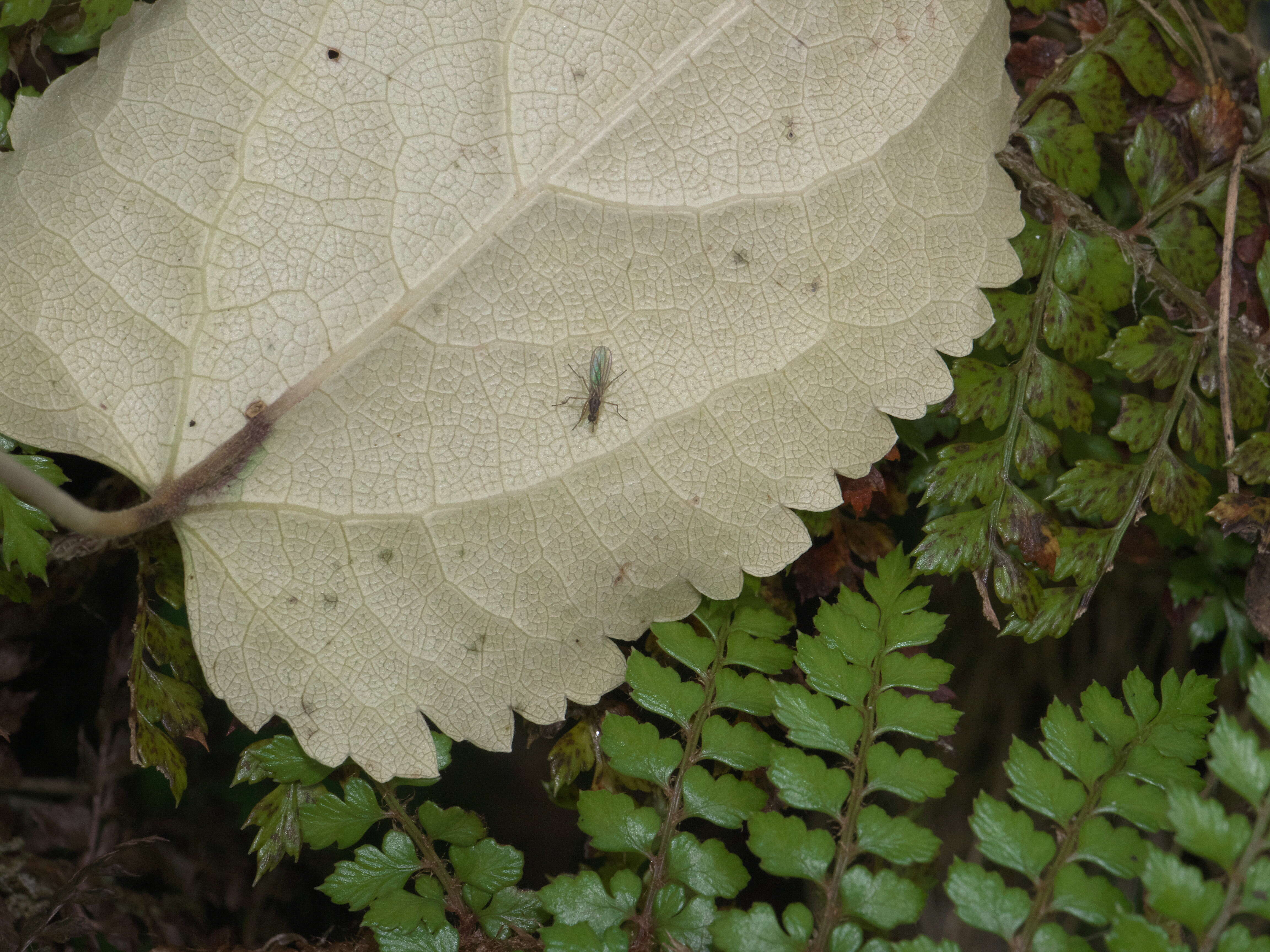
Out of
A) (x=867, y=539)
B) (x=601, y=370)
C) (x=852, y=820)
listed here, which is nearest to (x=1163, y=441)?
(x=867, y=539)

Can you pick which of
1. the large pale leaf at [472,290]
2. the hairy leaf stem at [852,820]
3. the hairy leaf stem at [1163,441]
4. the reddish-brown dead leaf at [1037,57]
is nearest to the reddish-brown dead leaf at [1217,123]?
the reddish-brown dead leaf at [1037,57]

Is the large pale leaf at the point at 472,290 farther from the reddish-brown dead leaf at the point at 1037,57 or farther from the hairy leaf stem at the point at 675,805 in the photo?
the reddish-brown dead leaf at the point at 1037,57

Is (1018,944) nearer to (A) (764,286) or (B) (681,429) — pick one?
(B) (681,429)

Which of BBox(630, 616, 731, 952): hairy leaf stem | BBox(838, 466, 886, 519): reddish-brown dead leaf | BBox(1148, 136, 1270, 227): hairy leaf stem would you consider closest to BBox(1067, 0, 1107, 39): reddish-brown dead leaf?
BBox(1148, 136, 1270, 227): hairy leaf stem

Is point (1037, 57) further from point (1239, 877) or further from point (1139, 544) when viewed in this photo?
A: point (1239, 877)

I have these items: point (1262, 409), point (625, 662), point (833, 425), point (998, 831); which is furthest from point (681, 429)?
point (1262, 409)
